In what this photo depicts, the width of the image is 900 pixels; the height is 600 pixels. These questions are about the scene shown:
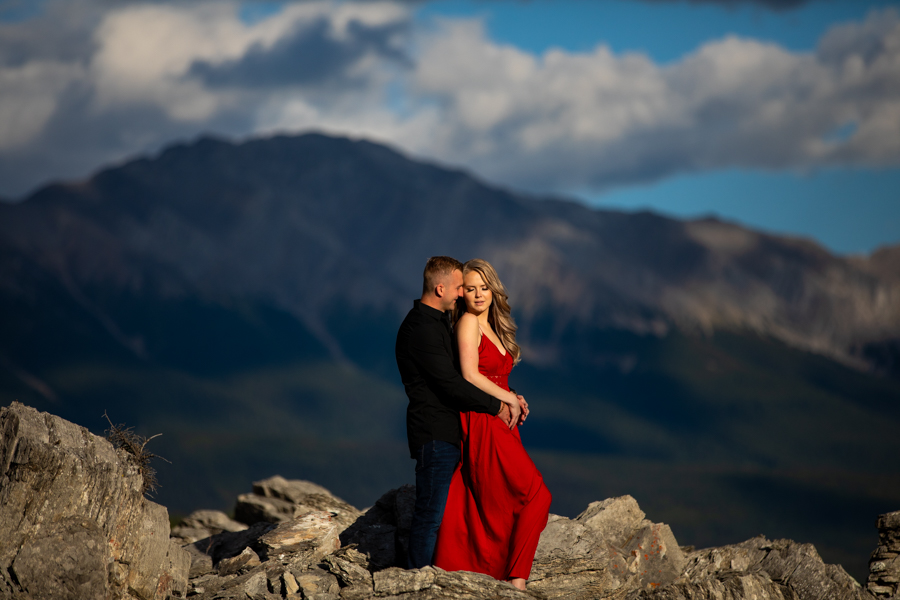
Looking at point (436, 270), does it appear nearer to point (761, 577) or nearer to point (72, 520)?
point (72, 520)

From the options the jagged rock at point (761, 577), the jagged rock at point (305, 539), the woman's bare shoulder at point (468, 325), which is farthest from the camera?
the jagged rock at point (305, 539)

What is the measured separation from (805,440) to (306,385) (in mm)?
112063

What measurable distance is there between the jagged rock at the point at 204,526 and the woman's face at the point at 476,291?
29.8 ft

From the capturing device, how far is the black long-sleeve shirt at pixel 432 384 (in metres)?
8.69

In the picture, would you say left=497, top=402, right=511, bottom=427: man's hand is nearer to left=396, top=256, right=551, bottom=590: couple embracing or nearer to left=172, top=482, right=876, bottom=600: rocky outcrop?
left=396, top=256, right=551, bottom=590: couple embracing

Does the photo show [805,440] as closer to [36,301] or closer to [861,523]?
[861,523]

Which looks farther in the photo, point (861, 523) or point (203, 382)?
point (203, 382)

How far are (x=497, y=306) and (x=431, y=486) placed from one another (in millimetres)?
2192

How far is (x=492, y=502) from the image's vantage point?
9.34 m

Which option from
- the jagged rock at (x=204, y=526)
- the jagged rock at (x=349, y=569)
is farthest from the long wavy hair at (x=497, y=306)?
the jagged rock at (x=204, y=526)

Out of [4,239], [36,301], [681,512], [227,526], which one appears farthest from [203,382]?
[227,526]

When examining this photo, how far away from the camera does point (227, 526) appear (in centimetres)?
1681

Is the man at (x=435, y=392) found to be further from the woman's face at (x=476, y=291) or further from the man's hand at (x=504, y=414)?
the woman's face at (x=476, y=291)

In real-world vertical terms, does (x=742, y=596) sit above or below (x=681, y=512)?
below
